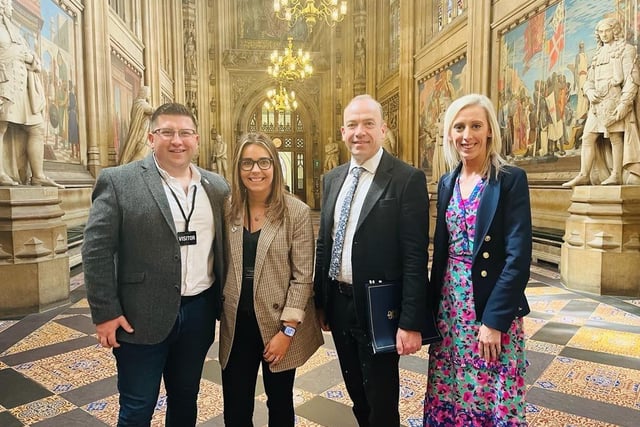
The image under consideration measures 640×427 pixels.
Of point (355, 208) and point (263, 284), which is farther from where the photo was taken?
point (355, 208)

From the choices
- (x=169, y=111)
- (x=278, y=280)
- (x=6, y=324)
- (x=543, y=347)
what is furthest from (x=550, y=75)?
(x=6, y=324)

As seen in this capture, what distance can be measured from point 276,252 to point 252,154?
43 cm

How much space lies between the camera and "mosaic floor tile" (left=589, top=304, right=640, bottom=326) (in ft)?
14.5

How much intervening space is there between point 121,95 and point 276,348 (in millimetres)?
11168

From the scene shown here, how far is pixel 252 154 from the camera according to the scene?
6.06 feet

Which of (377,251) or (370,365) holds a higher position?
(377,251)

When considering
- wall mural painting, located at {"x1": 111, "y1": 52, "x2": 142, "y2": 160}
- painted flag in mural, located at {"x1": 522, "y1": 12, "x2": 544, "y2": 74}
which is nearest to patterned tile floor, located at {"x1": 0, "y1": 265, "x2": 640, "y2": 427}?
painted flag in mural, located at {"x1": 522, "y1": 12, "x2": 544, "y2": 74}

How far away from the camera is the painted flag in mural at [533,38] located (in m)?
8.49

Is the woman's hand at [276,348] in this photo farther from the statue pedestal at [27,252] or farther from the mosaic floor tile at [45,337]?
the statue pedestal at [27,252]

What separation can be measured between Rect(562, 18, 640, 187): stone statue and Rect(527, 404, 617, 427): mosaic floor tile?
13.9 feet

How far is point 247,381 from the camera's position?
1936 mm

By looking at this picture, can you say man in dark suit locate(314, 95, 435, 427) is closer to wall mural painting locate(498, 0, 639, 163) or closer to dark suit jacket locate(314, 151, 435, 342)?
dark suit jacket locate(314, 151, 435, 342)

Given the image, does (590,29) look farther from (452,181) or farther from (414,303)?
(414,303)

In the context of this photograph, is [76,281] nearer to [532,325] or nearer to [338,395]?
[338,395]
